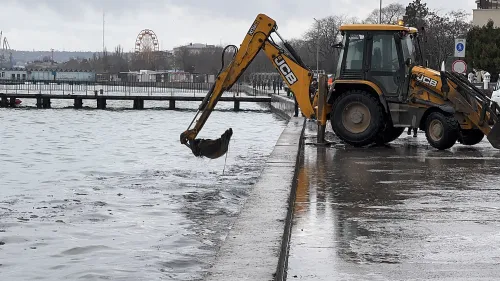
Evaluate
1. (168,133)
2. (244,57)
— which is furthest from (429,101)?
(168,133)

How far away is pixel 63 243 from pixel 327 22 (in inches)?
5491

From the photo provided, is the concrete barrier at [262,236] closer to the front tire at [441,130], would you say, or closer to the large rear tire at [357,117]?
the front tire at [441,130]

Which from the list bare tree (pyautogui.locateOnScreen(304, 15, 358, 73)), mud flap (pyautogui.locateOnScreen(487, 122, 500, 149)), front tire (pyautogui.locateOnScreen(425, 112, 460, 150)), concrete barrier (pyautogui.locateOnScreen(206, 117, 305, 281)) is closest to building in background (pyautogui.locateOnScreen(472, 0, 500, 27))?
bare tree (pyautogui.locateOnScreen(304, 15, 358, 73))

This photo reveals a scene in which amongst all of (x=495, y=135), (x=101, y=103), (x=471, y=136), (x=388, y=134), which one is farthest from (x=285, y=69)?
(x=101, y=103)

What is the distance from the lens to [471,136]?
69.5ft

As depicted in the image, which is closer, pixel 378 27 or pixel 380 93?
pixel 380 93

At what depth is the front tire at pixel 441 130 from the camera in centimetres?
1992

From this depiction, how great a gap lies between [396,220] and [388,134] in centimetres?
1183

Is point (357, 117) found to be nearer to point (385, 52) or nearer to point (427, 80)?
point (385, 52)

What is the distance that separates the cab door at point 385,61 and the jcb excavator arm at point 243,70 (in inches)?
79.2

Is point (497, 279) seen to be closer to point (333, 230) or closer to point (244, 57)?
point (333, 230)

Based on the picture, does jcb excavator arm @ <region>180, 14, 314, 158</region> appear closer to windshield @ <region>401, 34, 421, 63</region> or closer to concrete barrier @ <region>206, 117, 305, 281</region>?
windshield @ <region>401, 34, 421, 63</region>

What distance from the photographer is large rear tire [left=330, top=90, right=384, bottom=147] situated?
68.4ft

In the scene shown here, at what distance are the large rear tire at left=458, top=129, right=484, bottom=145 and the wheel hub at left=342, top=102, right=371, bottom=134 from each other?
2.10 meters
